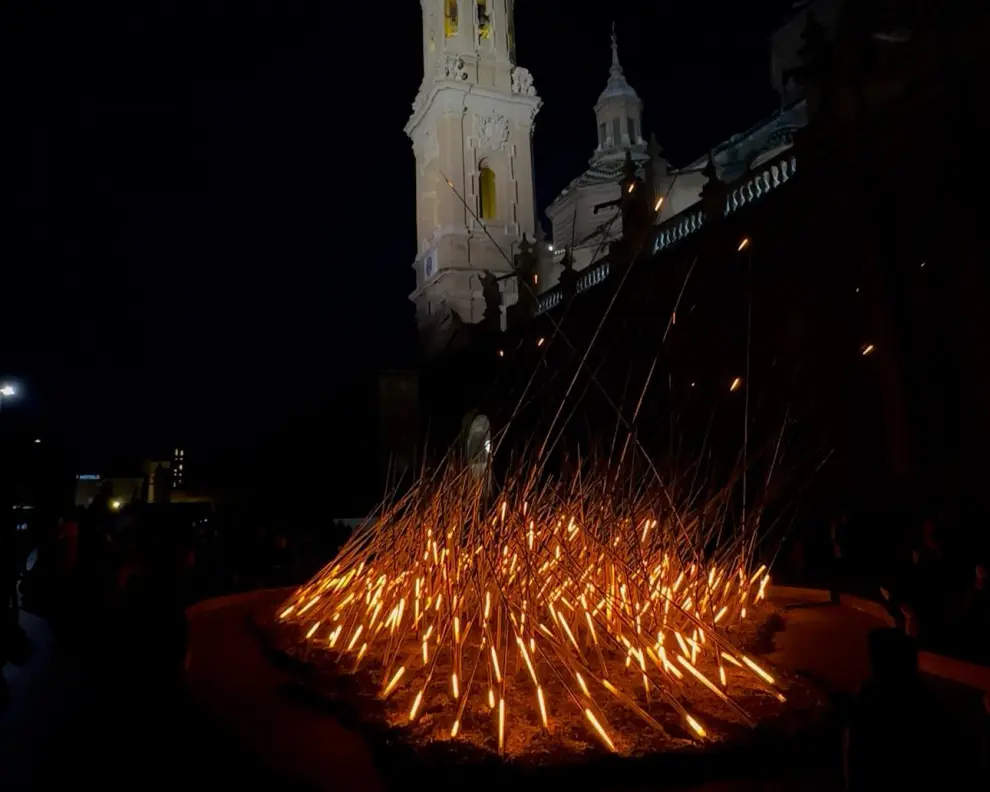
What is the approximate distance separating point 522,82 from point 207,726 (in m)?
32.3

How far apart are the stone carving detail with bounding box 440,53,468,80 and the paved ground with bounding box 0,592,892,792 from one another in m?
28.3

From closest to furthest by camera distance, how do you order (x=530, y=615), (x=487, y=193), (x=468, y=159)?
1. (x=530, y=615)
2. (x=468, y=159)
3. (x=487, y=193)

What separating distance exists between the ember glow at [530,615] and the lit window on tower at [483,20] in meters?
31.4

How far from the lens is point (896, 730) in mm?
2471

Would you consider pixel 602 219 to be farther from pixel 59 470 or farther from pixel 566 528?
pixel 566 528

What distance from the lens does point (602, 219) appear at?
1348 inches

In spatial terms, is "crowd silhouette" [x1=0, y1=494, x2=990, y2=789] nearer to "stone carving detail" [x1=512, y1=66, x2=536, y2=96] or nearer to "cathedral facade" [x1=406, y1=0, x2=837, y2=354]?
"cathedral facade" [x1=406, y1=0, x2=837, y2=354]

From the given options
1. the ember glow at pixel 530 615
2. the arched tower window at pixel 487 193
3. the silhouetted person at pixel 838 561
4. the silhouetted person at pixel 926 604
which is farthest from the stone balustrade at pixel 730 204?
the arched tower window at pixel 487 193

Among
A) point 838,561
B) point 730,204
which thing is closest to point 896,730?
point 838,561

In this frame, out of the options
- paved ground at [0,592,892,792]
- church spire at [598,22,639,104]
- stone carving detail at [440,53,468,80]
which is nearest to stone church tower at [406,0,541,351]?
stone carving detail at [440,53,468,80]

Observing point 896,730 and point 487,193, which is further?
point 487,193

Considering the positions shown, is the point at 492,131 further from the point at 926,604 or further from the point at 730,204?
the point at 926,604

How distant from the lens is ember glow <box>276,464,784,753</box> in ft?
14.5

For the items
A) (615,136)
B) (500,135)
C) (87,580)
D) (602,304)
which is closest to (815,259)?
(602,304)
